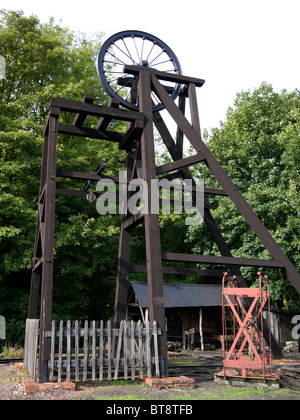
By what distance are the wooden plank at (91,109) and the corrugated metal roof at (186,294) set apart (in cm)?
1117

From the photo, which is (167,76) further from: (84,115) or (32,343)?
(32,343)

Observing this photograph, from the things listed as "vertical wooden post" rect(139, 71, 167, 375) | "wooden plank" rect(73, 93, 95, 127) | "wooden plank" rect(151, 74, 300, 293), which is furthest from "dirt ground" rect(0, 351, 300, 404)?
"wooden plank" rect(73, 93, 95, 127)

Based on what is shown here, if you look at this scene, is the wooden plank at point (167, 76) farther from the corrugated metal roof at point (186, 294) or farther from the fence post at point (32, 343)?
the corrugated metal roof at point (186, 294)

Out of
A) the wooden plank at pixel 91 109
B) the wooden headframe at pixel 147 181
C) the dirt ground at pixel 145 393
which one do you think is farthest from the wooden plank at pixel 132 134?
the dirt ground at pixel 145 393

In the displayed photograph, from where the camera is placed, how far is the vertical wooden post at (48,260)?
25.3ft

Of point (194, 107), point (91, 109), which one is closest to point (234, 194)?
point (194, 107)

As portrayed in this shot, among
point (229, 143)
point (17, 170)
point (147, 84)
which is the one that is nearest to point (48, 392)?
point (147, 84)

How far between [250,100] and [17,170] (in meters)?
14.6

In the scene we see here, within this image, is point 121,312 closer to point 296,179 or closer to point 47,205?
point 47,205

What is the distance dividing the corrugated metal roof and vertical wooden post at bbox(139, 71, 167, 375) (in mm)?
10640

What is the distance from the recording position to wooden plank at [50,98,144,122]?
910 centimetres

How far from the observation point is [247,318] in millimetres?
8453

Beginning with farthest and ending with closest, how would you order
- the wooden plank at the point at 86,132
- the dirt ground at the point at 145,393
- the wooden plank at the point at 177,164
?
the wooden plank at the point at 86,132 < the wooden plank at the point at 177,164 < the dirt ground at the point at 145,393

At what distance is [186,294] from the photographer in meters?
21.2
